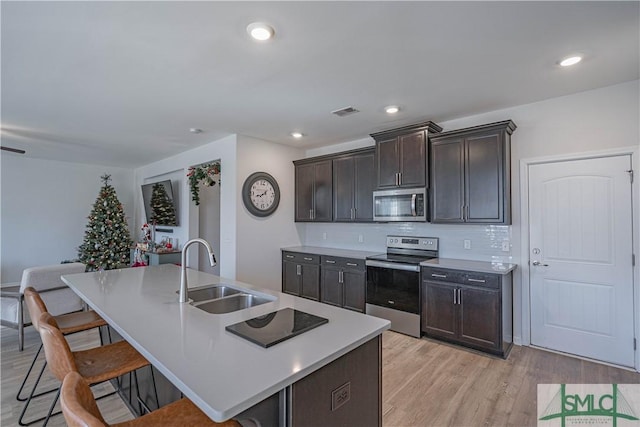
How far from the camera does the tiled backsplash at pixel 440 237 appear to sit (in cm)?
351

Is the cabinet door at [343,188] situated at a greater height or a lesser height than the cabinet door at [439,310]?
greater

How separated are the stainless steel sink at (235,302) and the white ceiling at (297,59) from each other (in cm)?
179

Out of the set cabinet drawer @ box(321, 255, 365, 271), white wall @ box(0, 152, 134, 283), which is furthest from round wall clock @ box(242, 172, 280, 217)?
white wall @ box(0, 152, 134, 283)

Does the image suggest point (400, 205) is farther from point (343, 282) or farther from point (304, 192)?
point (304, 192)

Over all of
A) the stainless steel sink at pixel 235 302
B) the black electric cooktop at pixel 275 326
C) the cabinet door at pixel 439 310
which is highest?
the black electric cooktop at pixel 275 326

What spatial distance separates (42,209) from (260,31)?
696 cm

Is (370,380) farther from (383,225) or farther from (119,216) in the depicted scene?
(119,216)

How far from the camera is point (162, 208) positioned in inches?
239

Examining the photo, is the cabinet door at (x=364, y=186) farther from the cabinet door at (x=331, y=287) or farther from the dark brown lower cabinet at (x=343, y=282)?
the cabinet door at (x=331, y=287)

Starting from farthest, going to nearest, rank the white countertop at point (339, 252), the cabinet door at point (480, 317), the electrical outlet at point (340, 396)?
the white countertop at point (339, 252), the cabinet door at point (480, 317), the electrical outlet at point (340, 396)

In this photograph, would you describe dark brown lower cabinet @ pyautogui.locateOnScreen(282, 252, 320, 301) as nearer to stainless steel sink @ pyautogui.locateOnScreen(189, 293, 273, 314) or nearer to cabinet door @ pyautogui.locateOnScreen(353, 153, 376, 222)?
cabinet door @ pyautogui.locateOnScreen(353, 153, 376, 222)

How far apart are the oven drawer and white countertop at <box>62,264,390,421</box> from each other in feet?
6.42

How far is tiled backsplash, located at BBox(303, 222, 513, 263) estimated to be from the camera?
3.51m

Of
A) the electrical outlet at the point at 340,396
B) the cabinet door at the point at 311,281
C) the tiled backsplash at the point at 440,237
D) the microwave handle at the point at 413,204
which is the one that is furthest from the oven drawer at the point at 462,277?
the electrical outlet at the point at 340,396
